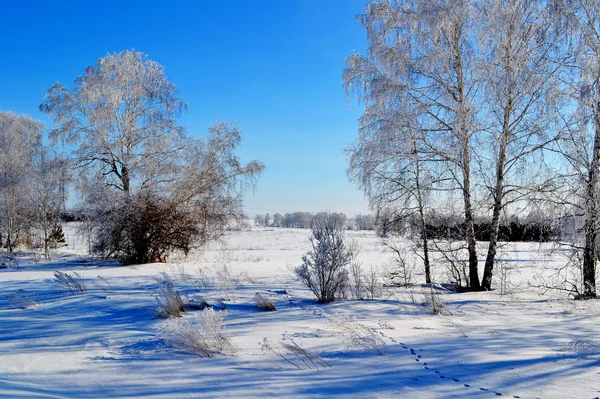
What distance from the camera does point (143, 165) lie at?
53.0 feet

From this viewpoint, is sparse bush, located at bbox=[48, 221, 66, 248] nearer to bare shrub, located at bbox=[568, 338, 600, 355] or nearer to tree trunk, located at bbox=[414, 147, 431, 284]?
tree trunk, located at bbox=[414, 147, 431, 284]

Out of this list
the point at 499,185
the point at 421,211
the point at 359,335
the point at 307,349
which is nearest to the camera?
the point at 307,349

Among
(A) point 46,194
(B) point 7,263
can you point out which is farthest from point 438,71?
(A) point 46,194

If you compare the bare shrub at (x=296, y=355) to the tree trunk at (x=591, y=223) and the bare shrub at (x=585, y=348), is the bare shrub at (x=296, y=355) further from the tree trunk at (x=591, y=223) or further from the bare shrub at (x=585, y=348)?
the tree trunk at (x=591, y=223)

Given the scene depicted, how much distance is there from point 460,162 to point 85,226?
14.1 m

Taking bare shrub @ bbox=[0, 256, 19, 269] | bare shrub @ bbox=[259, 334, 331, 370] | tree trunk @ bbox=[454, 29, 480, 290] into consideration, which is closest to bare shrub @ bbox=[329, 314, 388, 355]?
bare shrub @ bbox=[259, 334, 331, 370]

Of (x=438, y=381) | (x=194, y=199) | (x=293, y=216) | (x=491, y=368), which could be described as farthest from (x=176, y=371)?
(x=293, y=216)

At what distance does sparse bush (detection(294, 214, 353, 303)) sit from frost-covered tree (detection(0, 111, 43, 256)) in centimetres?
2032

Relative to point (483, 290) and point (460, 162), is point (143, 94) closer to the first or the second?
point (460, 162)

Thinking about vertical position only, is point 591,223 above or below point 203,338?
above

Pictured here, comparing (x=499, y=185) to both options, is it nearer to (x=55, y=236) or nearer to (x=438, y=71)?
(x=438, y=71)

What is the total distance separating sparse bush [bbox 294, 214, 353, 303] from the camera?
712 centimetres

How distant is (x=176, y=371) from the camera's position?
368 cm

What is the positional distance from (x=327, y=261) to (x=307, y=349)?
9.72 feet
